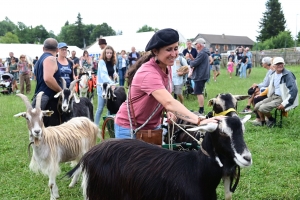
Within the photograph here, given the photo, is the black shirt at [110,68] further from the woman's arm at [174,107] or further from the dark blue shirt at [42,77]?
the woman's arm at [174,107]

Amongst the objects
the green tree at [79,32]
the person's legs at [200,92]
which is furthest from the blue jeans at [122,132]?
the green tree at [79,32]

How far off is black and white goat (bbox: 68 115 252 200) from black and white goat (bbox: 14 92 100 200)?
1451mm

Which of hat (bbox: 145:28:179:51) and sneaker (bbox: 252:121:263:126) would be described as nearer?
hat (bbox: 145:28:179:51)

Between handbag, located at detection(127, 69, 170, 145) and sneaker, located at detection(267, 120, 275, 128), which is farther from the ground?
handbag, located at detection(127, 69, 170, 145)

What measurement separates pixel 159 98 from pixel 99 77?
4.62 metres

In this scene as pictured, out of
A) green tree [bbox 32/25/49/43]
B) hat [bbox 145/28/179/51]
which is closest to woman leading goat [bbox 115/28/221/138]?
hat [bbox 145/28/179/51]

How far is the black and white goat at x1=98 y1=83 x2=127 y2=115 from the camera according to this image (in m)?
7.14

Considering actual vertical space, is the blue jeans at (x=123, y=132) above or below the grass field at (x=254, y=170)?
above

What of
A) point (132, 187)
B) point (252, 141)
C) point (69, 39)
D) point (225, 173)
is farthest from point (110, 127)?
point (69, 39)

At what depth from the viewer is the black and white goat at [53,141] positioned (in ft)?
13.5

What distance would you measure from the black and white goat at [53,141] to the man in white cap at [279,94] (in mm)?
4496

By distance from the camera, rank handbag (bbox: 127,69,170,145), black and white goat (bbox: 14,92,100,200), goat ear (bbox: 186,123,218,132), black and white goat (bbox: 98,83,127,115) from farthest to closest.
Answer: black and white goat (bbox: 98,83,127,115), black and white goat (bbox: 14,92,100,200), handbag (bbox: 127,69,170,145), goat ear (bbox: 186,123,218,132)

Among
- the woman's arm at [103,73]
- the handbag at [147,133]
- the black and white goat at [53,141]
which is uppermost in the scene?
the woman's arm at [103,73]

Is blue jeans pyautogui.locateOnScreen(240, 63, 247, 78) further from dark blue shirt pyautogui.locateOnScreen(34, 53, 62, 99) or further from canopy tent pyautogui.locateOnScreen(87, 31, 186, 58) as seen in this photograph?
dark blue shirt pyautogui.locateOnScreen(34, 53, 62, 99)
